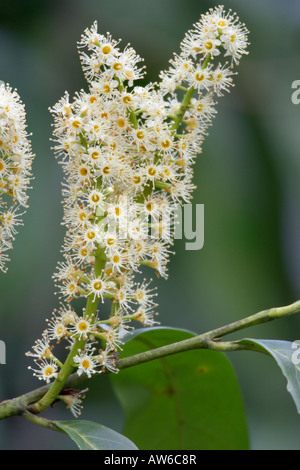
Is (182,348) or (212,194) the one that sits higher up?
(212,194)

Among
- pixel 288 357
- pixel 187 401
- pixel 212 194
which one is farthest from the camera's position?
pixel 212 194

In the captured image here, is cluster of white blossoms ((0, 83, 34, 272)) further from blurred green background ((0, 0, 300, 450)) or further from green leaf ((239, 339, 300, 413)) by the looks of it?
blurred green background ((0, 0, 300, 450))

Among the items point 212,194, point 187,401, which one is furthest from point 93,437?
point 212,194

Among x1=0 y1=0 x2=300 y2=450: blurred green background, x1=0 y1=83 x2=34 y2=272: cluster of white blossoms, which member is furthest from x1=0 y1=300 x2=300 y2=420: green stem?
x1=0 y1=0 x2=300 y2=450: blurred green background

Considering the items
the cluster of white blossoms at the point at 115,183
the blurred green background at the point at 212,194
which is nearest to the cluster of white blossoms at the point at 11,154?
the cluster of white blossoms at the point at 115,183

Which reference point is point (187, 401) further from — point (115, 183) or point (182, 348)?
point (115, 183)
